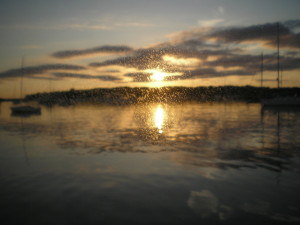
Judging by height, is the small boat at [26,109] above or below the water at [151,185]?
above

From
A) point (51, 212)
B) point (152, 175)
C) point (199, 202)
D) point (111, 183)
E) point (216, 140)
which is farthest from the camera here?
point (216, 140)

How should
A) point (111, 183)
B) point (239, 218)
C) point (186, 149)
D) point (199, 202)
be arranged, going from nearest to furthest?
point (239, 218) < point (199, 202) < point (111, 183) < point (186, 149)

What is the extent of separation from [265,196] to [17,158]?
435 inches

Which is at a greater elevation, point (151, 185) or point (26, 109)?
point (26, 109)

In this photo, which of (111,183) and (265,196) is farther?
(111,183)

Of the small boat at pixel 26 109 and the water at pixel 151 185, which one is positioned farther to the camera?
the small boat at pixel 26 109

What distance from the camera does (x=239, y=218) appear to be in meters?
5.90

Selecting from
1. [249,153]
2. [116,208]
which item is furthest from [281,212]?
[249,153]

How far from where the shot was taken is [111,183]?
28.1ft

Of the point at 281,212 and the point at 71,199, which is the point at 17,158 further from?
the point at 281,212

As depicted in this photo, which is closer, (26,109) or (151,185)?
(151,185)

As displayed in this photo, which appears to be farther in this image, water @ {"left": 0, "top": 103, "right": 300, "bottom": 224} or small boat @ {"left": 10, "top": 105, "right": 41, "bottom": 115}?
small boat @ {"left": 10, "top": 105, "right": 41, "bottom": 115}

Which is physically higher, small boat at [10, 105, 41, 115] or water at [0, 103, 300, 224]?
small boat at [10, 105, 41, 115]

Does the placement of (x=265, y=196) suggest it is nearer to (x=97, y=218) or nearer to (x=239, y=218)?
(x=239, y=218)
